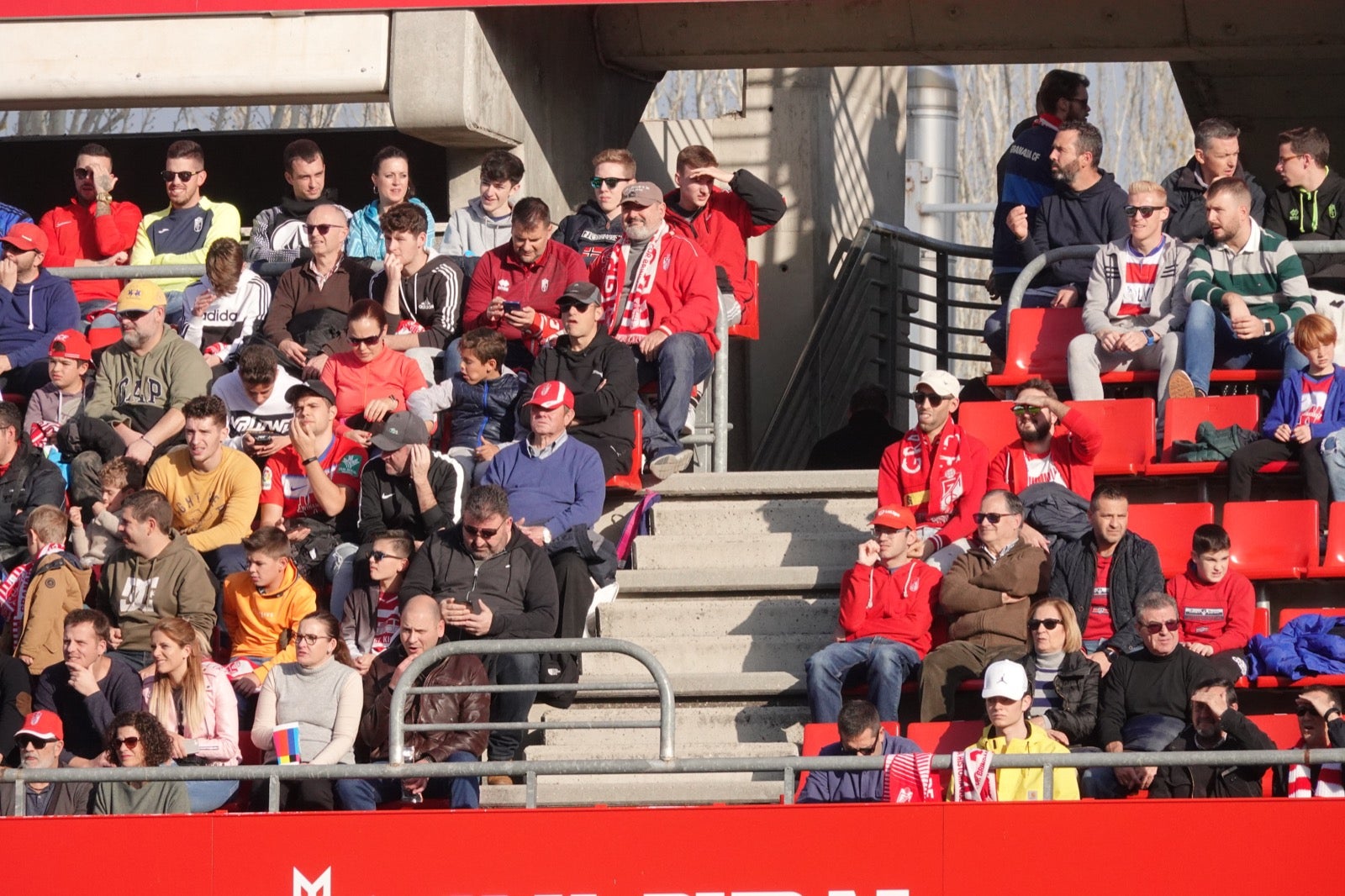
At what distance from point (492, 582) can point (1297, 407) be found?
3.73 m

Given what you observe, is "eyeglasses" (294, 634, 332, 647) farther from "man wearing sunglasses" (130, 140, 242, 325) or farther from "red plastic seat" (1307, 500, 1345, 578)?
"red plastic seat" (1307, 500, 1345, 578)

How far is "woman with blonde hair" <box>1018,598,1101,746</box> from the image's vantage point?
8.65 meters

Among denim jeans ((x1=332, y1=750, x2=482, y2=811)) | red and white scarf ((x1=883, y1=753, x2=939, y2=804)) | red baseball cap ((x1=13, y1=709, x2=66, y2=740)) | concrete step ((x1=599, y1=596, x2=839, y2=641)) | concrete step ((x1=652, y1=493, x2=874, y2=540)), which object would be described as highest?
concrete step ((x1=652, y1=493, x2=874, y2=540))

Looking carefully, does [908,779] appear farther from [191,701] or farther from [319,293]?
[319,293]

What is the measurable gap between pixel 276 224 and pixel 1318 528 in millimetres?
5856

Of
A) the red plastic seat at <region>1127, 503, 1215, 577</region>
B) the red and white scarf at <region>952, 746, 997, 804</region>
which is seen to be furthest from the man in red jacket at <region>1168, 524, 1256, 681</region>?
the red and white scarf at <region>952, 746, 997, 804</region>

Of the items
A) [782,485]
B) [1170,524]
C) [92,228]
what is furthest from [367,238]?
[1170,524]

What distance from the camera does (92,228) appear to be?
13273 mm

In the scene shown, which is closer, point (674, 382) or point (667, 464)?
point (674, 382)

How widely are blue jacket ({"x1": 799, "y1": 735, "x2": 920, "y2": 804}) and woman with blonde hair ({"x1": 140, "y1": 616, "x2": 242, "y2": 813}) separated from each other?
2.40 metres

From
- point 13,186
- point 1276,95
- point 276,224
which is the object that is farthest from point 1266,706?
point 13,186

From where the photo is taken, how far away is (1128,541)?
9250mm

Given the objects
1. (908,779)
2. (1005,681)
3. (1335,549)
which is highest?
(1335,549)

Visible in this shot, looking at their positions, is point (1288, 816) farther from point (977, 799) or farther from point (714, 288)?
point (714, 288)
